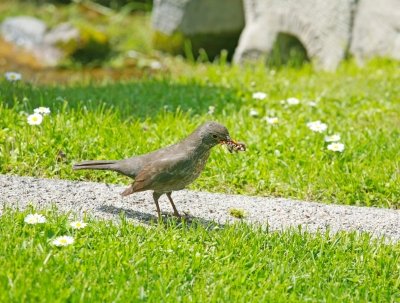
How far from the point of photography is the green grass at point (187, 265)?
155 inches

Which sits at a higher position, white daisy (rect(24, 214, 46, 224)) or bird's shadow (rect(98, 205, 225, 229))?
white daisy (rect(24, 214, 46, 224))

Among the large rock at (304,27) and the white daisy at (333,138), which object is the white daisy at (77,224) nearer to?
the white daisy at (333,138)

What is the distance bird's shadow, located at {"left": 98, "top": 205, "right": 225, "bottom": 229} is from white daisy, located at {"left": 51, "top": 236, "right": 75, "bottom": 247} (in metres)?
0.56

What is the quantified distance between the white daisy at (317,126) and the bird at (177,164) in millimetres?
1659

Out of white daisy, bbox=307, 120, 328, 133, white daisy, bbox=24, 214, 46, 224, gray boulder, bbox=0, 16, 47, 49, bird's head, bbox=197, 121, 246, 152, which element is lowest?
gray boulder, bbox=0, 16, 47, 49

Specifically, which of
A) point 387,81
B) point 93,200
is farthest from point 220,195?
point 387,81

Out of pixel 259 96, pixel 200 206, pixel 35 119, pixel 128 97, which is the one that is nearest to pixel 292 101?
pixel 259 96

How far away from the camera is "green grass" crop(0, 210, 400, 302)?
13.0ft

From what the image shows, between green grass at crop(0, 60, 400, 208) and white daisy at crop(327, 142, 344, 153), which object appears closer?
green grass at crop(0, 60, 400, 208)

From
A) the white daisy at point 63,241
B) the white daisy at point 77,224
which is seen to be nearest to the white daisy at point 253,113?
the white daisy at point 77,224

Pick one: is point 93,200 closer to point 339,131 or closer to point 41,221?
point 41,221

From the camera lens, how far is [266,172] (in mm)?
6141

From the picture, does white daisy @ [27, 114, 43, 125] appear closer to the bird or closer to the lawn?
the lawn

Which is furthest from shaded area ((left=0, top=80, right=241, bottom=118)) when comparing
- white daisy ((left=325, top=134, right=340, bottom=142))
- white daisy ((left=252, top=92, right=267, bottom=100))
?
white daisy ((left=325, top=134, right=340, bottom=142))
